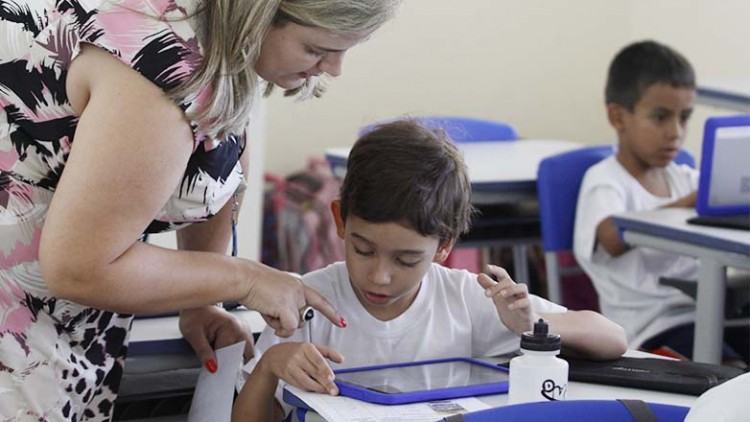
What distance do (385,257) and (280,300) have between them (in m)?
0.26

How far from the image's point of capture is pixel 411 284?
6.53 feet

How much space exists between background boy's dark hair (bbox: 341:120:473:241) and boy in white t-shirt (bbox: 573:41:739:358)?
1496mm

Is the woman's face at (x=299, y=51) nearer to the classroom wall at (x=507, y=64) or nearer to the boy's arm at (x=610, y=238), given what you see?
the boy's arm at (x=610, y=238)

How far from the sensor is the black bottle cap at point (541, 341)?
61.3 inches

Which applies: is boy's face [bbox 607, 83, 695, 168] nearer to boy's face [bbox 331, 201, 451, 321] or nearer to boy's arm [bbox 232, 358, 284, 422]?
boy's face [bbox 331, 201, 451, 321]

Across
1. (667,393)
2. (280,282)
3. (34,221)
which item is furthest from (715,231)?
(34,221)

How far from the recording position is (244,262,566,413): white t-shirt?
6.59ft

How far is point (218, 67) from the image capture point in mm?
1616

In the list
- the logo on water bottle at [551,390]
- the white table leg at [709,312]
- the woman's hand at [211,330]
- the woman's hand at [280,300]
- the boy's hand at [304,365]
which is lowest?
the white table leg at [709,312]

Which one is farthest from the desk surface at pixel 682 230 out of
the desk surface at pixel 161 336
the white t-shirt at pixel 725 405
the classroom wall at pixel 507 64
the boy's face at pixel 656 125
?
the classroom wall at pixel 507 64

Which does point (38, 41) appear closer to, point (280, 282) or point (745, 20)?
point (280, 282)

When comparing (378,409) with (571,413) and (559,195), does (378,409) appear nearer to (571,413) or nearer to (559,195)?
(571,413)

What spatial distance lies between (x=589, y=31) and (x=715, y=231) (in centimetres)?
301

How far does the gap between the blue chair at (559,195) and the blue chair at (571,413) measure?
2.13 metres
